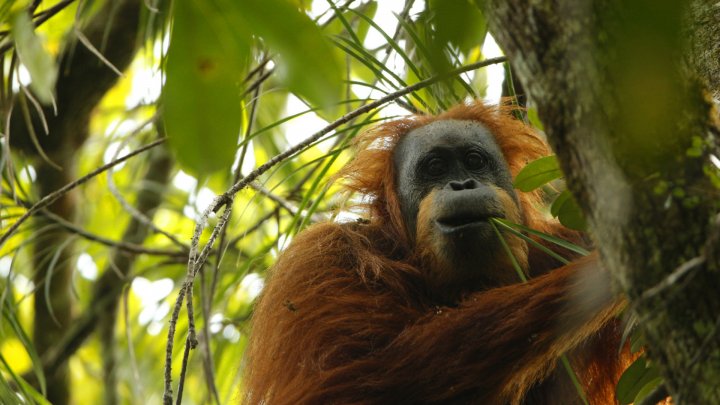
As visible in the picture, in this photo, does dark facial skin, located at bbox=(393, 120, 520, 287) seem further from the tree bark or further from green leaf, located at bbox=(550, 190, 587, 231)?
the tree bark

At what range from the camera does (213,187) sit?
6.98m

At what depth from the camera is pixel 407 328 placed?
3.79 m

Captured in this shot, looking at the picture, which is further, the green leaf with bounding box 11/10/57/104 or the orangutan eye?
the orangutan eye

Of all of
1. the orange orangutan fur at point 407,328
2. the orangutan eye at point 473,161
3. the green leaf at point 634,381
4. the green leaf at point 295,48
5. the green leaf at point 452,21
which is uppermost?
the green leaf at point 295,48

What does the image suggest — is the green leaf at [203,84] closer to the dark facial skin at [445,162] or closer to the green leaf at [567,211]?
the green leaf at [567,211]

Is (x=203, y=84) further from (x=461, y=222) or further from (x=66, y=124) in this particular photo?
(x=66, y=124)

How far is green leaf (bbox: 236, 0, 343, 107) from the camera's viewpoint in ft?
5.23

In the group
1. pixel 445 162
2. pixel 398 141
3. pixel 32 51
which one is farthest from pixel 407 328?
pixel 32 51

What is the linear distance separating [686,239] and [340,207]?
3.61 meters

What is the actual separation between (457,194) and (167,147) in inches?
105

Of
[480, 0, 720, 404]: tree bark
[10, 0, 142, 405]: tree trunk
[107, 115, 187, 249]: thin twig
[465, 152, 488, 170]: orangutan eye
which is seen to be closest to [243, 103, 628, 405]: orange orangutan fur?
[465, 152, 488, 170]: orangutan eye

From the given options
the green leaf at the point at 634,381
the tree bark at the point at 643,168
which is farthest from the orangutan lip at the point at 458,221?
the tree bark at the point at 643,168

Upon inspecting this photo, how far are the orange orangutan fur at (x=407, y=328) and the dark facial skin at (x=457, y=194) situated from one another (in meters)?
0.11

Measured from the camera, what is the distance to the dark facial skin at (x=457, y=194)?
411cm
